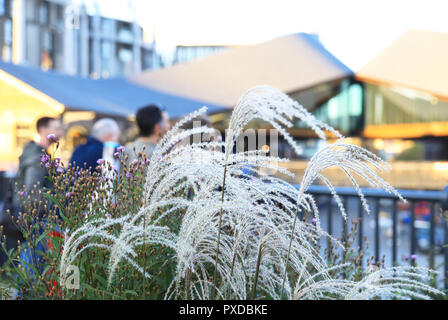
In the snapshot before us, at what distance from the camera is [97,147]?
3.45 meters

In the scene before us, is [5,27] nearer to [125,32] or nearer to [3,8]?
[3,8]

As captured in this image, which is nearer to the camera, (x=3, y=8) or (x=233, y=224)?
(x=233, y=224)

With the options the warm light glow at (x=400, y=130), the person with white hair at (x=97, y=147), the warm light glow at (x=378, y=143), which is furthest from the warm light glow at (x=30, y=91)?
the warm light glow at (x=378, y=143)

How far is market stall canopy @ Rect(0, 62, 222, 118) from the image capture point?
388 inches

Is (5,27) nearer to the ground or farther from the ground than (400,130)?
farther from the ground

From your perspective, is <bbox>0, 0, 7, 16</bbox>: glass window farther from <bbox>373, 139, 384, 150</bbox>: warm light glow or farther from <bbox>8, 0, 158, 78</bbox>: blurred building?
<bbox>373, 139, 384, 150</bbox>: warm light glow

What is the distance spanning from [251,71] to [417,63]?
4.68 meters

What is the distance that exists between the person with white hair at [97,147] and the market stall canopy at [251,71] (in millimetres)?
7159

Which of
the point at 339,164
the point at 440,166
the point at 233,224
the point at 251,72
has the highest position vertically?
the point at 251,72

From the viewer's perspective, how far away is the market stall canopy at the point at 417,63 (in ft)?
Result: 39.6

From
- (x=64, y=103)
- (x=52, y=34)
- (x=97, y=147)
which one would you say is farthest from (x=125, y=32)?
(x=97, y=147)

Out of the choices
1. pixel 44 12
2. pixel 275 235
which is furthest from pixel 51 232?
pixel 44 12

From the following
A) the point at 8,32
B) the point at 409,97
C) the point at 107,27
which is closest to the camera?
the point at 409,97
